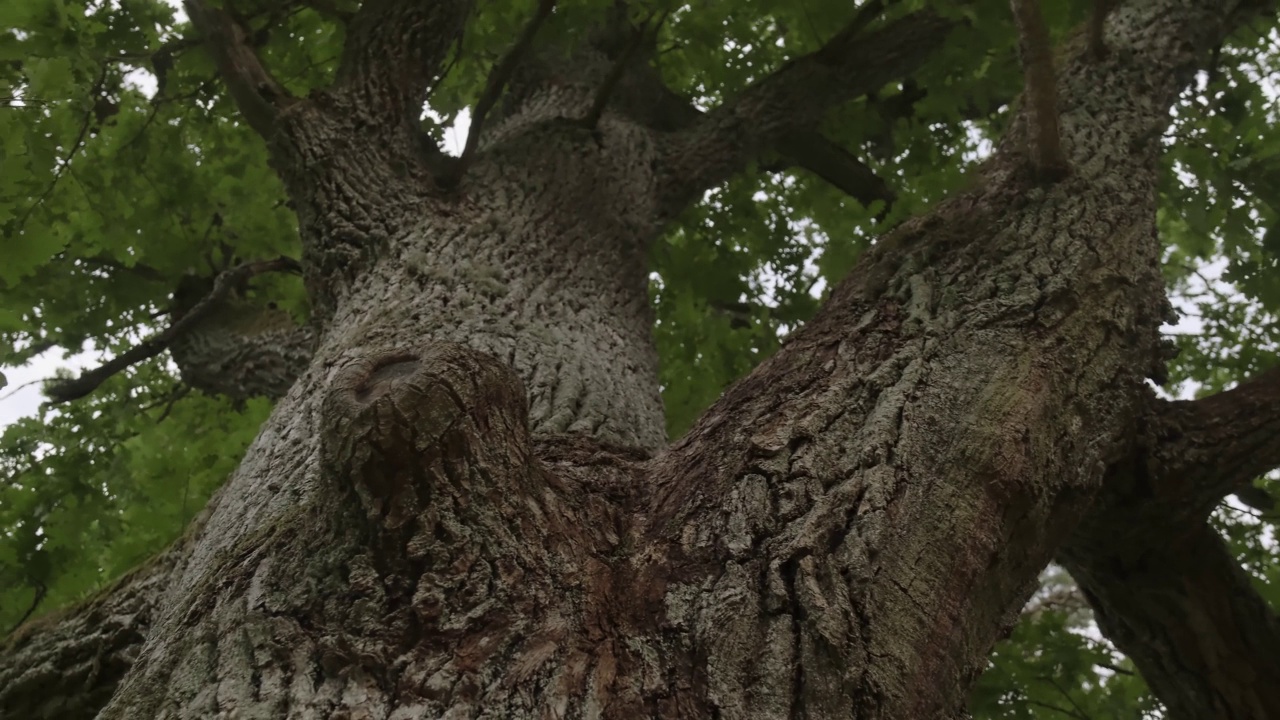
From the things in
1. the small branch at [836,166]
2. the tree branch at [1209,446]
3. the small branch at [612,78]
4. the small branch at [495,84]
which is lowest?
the tree branch at [1209,446]

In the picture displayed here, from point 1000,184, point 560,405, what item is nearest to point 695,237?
point 1000,184

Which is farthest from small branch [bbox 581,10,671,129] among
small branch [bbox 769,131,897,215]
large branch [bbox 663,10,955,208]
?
small branch [bbox 769,131,897,215]

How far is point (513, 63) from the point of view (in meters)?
3.08

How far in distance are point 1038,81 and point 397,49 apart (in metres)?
2.12

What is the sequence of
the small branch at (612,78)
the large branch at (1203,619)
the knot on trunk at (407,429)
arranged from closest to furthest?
1. the knot on trunk at (407,429)
2. the large branch at (1203,619)
3. the small branch at (612,78)

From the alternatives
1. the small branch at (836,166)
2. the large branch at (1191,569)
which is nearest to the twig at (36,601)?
the large branch at (1191,569)

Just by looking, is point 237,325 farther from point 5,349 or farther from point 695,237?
point 695,237

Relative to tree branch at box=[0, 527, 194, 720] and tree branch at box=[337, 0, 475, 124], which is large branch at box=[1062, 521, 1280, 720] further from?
tree branch at box=[337, 0, 475, 124]

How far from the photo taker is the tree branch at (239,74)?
2.93 meters

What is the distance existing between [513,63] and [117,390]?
3710 mm

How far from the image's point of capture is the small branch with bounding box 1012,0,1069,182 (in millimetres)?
2154

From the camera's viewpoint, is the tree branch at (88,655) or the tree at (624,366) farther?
the tree branch at (88,655)

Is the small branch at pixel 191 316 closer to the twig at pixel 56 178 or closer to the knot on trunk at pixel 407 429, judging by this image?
the twig at pixel 56 178

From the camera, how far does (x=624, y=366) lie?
259cm
